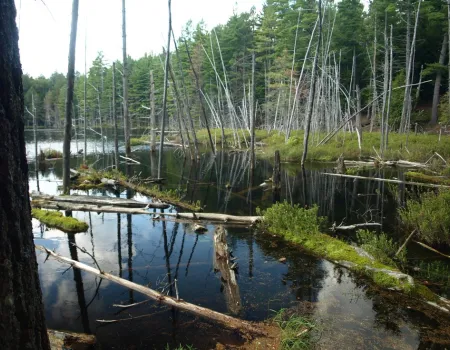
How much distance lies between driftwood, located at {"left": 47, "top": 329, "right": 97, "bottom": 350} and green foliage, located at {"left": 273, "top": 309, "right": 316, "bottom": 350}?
2.32m

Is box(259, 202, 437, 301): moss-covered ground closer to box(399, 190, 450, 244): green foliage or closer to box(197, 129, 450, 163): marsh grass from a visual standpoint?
box(399, 190, 450, 244): green foliage

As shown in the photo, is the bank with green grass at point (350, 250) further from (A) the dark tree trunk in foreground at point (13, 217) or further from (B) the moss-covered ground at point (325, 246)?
(A) the dark tree trunk in foreground at point (13, 217)

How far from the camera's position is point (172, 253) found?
6.88 m

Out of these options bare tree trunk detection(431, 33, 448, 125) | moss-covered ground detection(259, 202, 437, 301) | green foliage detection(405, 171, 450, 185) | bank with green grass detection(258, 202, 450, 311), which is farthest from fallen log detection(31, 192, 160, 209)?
bare tree trunk detection(431, 33, 448, 125)

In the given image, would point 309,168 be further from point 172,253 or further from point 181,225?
point 172,253

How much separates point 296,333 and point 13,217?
347 cm

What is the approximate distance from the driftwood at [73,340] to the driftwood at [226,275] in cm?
188

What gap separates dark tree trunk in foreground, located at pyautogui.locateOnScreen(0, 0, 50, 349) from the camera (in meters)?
1.36

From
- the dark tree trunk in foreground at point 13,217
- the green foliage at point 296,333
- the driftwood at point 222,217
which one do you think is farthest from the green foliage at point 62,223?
the dark tree trunk in foreground at point 13,217

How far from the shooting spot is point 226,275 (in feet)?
17.9

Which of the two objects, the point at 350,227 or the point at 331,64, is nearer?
the point at 350,227

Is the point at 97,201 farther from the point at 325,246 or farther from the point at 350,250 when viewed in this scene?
the point at 350,250

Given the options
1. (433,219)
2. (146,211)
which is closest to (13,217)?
(433,219)

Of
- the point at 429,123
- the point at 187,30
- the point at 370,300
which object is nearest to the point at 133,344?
the point at 370,300
